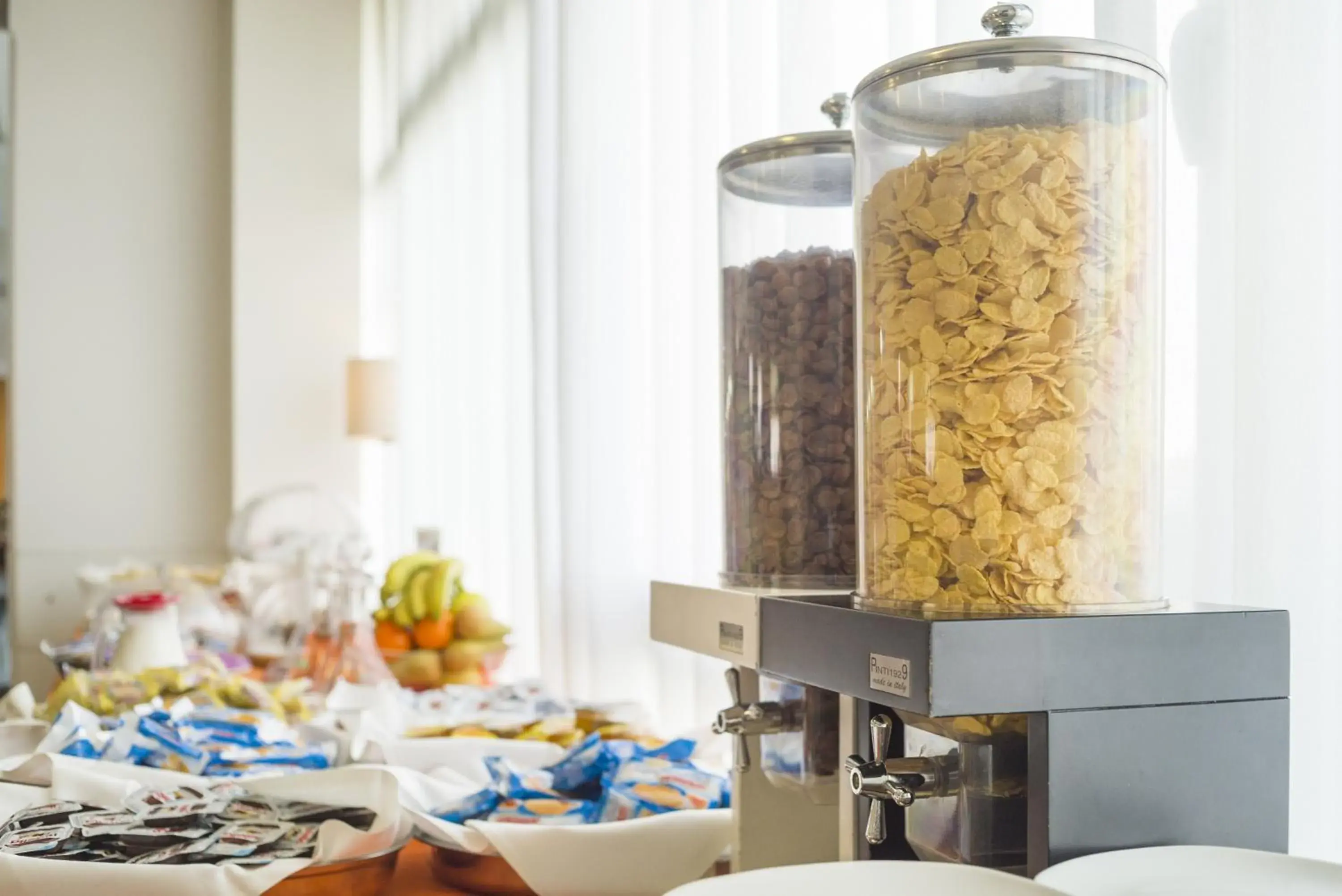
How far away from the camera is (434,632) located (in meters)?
2.41

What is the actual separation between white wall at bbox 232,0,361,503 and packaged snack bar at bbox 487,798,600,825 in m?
3.76

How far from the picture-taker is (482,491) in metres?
3.32

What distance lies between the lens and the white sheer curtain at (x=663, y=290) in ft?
2.85

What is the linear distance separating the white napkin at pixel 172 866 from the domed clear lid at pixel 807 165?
55 cm

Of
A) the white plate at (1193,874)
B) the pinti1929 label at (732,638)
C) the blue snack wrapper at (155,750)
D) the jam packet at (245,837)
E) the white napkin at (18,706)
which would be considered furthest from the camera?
the white napkin at (18,706)

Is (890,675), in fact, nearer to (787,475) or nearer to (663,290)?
(787,475)

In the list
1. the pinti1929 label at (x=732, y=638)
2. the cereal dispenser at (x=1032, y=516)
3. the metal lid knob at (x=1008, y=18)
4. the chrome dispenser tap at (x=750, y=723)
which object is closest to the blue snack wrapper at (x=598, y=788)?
the chrome dispenser tap at (x=750, y=723)

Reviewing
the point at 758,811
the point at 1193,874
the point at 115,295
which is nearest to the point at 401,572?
the point at 758,811

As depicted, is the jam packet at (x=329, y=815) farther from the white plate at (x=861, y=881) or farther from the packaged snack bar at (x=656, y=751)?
the white plate at (x=861, y=881)

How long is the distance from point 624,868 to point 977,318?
547 mm

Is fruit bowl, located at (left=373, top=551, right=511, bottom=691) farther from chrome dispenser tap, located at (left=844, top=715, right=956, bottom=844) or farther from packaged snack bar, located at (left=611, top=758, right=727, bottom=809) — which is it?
chrome dispenser tap, located at (left=844, top=715, right=956, bottom=844)

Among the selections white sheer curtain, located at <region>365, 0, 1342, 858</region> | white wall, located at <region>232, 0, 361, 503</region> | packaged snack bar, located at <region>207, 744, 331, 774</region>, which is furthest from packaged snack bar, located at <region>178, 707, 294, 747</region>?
white wall, located at <region>232, 0, 361, 503</region>

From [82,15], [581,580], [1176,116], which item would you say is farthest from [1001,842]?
[82,15]

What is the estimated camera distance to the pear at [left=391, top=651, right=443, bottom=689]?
232cm
